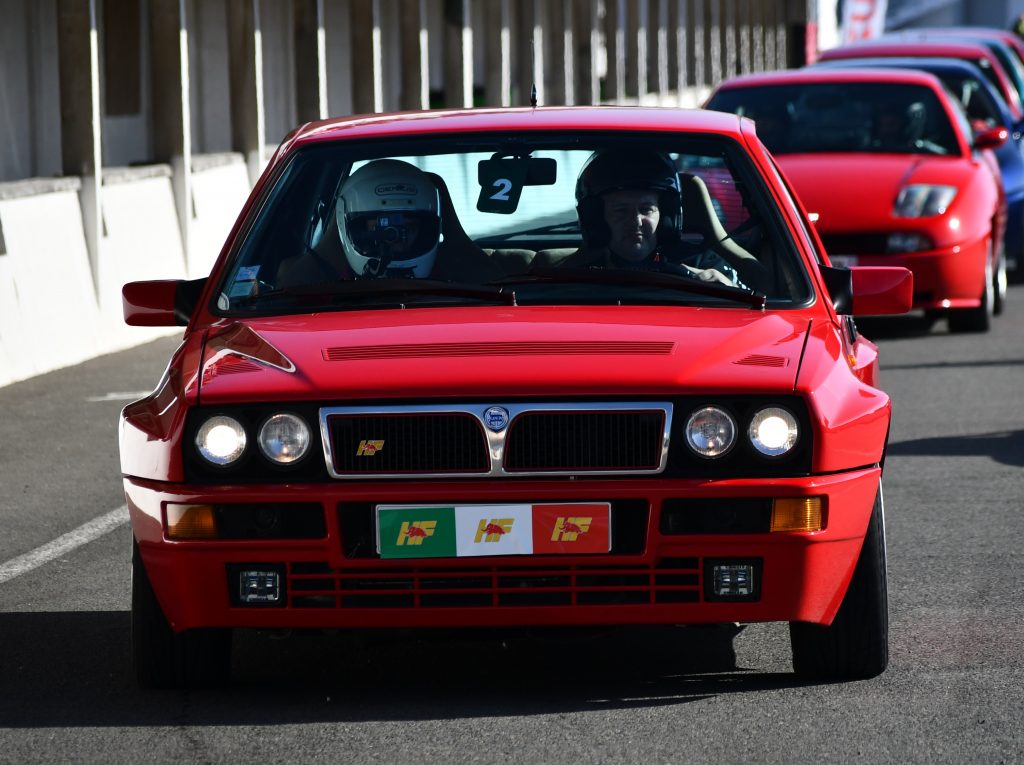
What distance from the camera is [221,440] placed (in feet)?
17.0

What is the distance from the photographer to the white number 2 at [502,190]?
6.31 meters

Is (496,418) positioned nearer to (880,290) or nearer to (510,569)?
(510,569)

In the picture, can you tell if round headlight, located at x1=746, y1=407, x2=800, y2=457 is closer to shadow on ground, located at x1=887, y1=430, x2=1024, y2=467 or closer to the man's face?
the man's face

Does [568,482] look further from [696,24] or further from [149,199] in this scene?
[696,24]

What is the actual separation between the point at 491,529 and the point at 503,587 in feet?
0.50

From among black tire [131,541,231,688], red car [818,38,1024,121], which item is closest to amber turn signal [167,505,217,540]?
black tire [131,541,231,688]

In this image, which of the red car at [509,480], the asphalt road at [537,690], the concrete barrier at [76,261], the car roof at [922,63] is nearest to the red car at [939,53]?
the car roof at [922,63]

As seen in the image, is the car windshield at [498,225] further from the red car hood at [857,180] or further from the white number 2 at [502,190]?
the red car hood at [857,180]

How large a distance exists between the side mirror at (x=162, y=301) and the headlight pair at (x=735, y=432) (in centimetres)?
164

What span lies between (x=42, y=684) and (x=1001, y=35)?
2117cm

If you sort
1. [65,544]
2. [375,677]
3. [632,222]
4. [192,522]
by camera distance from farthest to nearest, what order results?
[65,544]
[632,222]
[375,677]
[192,522]

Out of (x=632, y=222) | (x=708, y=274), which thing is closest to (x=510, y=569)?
(x=708, y=274)

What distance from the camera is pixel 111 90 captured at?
18.5 metres

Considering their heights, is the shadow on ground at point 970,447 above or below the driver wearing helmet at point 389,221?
below
